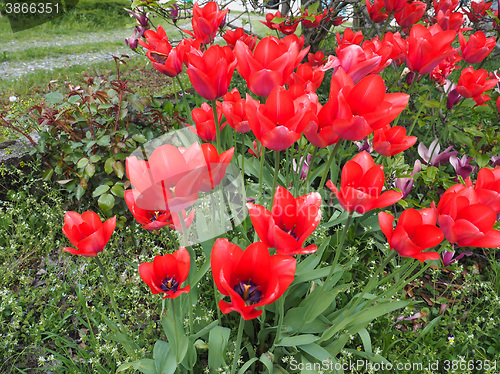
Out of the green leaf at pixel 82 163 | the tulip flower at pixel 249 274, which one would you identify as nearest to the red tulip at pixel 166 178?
the tulip flower at pixel 249 274

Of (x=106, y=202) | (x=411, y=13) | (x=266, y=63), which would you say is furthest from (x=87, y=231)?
(x=411, y=13)

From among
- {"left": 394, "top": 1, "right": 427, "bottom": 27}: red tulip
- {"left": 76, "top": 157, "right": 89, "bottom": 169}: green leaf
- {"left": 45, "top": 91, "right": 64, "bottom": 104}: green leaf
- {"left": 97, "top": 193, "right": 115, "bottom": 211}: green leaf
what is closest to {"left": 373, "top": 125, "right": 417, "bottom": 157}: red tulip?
{"left": 394, "top": 1, "right": 427, "bottom": 27}: red tulip

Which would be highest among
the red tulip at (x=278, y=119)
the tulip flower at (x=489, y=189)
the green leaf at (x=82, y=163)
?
the red tulip at (x=278, y=119)

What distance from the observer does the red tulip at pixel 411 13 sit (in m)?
2.11

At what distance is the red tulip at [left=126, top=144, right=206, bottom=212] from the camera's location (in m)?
0.89

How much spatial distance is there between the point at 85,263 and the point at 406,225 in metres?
2.17

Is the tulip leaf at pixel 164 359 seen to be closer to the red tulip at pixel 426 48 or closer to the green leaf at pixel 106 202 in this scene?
the green leaf at pixel 106 202

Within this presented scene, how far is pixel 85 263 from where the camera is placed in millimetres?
2314

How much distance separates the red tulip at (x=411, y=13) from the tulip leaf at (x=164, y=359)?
7.88ft

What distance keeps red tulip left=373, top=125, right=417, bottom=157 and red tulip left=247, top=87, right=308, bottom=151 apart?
57 centimetres

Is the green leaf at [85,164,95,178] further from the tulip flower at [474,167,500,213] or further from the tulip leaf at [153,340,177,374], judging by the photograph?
the tulip flower at [474,167,500,213]

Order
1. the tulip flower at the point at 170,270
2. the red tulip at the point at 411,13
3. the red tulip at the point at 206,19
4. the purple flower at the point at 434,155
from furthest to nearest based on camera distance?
the purple flower at the point at 434,155 < the red tulip at the point at 411,13 < the red tulip at the point at 206,19 < the tulip flower at the point at 170,270

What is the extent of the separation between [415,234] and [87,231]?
110cm

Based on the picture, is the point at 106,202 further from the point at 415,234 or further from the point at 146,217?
the point at 415,234
